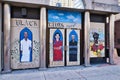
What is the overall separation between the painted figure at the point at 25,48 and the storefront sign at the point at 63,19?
1.50 m

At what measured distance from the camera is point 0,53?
8367 millimetres

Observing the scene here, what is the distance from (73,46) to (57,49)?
1.05 meters

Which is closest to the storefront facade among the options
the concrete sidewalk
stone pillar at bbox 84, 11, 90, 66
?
stone pillar at bbox 84, 11, 90, 66

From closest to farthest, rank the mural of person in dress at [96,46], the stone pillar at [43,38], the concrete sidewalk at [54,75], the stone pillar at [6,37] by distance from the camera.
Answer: the concrete sidewalk at [54,75] < the stone pillar at [6,37] < the stone pillar at [43,38] < the mural of person in dress at [96,46]

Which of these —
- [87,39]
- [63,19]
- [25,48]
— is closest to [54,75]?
[25,48]

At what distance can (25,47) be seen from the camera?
9.25 m

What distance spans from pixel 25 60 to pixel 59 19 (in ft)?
9.99

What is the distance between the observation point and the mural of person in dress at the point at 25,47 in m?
9.19

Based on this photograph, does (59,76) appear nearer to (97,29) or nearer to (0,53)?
(0,53)

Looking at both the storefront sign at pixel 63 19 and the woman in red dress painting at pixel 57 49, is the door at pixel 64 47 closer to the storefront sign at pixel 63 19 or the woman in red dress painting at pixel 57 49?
the woman in red dress painting at pixel 57 49

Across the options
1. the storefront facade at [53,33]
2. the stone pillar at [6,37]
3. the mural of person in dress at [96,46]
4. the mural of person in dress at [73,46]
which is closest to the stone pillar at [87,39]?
the storefront facade at [53,33]

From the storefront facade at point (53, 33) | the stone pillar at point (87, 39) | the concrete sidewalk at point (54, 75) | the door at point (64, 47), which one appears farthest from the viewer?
the stone pillar at point (87, 39)

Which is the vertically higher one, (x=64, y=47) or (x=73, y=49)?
(x=64, y=47)

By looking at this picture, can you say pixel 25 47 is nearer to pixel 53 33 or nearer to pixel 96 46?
pixel 53 33
